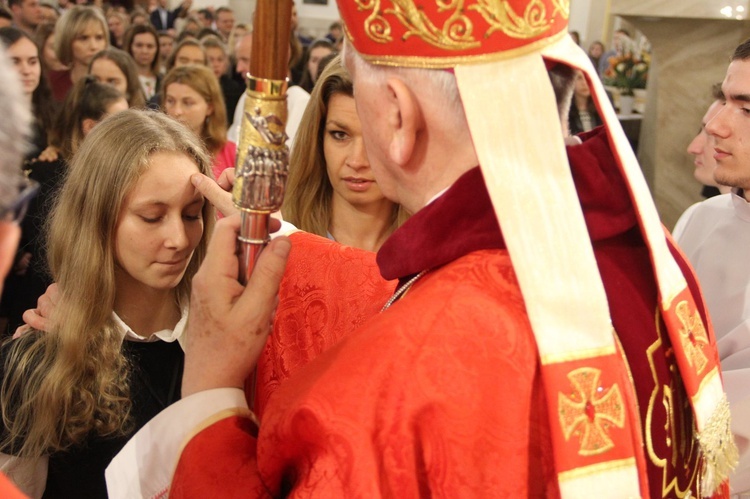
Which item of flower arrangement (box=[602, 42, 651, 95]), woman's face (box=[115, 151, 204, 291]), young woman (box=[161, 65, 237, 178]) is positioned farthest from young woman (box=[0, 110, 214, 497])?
flower arrangement (box=[602, 42, 651, 95])

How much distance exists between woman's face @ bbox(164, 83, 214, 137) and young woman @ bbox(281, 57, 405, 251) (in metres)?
1.95

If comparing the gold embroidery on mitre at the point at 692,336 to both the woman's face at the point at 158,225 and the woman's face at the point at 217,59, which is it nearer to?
the woman's face at the point at 158,225

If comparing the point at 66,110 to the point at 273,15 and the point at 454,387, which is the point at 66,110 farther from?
the point at 454,387

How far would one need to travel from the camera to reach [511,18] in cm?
133

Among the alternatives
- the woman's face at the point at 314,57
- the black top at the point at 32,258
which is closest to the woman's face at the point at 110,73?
the black top at the point at 32,258

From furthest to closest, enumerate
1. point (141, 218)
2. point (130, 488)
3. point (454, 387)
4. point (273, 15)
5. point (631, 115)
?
point (631, 115) < point (141, 218) < point (130, 488) < point (273, 15) < point (454, 387)

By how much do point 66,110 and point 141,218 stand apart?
2.71 metres

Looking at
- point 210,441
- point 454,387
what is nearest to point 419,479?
point 454,387

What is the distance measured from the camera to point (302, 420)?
1.29 m

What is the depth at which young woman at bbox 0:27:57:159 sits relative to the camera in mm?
5078

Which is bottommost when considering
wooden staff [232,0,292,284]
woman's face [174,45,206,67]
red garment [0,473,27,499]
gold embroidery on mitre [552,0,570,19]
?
red garment [0,473,27,499]

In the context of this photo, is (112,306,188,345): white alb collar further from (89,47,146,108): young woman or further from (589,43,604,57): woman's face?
(589,43,604,57): woman's face

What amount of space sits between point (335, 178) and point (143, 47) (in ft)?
16.5

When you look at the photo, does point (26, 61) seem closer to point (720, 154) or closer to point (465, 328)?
point (720, 154)
